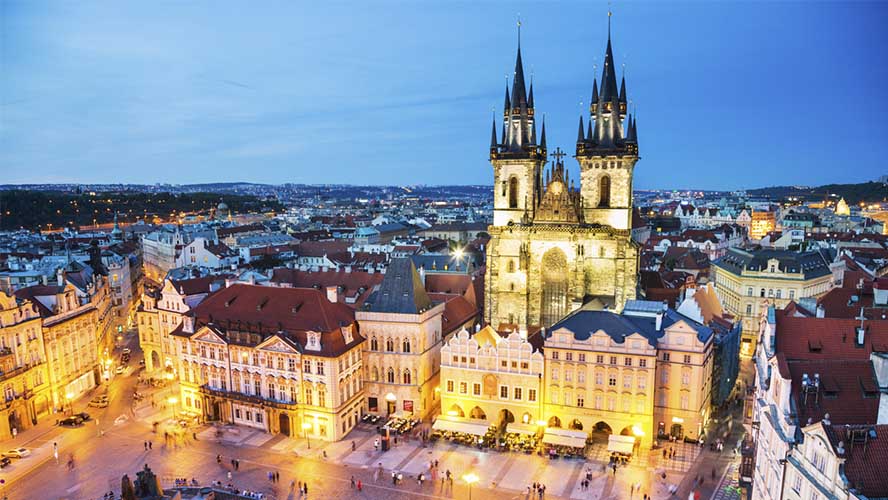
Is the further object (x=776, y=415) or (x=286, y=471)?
(x=286, y=471)

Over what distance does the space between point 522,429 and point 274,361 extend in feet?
84.1

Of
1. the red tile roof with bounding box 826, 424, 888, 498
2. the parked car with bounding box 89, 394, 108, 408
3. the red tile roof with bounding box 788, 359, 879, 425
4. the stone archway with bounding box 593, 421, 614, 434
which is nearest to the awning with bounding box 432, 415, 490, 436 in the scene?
the stone archway with bounding box 593, 421, 614, 434

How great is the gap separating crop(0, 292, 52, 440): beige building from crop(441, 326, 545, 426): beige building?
141ft

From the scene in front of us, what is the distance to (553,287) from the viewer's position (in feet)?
260

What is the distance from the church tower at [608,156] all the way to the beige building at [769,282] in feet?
86.7

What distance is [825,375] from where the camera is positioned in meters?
38.5

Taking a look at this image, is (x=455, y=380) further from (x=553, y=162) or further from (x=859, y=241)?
(x=859, y=241)

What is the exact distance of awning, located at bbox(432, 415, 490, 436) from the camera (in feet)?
190

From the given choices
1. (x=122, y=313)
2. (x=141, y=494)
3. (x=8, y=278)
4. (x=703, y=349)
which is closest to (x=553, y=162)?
(x=703, y=349)

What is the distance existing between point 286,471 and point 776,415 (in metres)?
39.2

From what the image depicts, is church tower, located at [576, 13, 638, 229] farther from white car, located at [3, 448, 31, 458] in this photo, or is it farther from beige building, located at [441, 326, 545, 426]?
white car, located at [3, 448, 31, 458]

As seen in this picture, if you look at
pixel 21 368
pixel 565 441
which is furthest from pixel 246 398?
pixel 565 441

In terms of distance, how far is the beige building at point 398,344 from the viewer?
6384 centimetres

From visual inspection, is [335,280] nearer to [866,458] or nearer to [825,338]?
[825,338]
